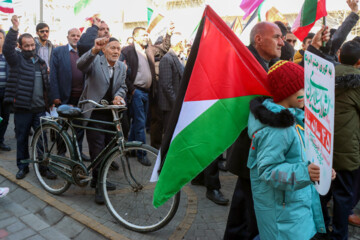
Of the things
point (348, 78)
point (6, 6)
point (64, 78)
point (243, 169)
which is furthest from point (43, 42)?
point (348, 78)

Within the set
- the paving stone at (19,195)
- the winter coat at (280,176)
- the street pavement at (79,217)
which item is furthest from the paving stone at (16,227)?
the winter coat at (280,176)

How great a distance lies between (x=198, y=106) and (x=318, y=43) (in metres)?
2.02

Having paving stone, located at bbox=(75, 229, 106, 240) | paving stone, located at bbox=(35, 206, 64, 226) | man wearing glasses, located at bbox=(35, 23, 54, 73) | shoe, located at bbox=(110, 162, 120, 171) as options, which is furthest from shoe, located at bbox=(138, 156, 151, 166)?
man wearing glasses, located at bbox=(35, 23, 54, 73)

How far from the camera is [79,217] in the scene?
369 centimetres

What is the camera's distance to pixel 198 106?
2.29 metres

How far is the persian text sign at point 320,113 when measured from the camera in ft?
5.13

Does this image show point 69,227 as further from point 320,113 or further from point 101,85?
point 320,113

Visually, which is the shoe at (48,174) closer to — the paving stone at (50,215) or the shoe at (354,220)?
the paving stone at (50,215)

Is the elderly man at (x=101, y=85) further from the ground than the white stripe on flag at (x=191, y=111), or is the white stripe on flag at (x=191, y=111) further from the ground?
the white stripe on flag at (x=191, y=111)

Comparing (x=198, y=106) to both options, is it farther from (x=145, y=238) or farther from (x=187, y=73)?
(x=145, y=238)

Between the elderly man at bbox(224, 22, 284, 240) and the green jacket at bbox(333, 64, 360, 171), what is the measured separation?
87cm

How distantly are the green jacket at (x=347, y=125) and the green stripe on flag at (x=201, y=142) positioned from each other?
1.46m

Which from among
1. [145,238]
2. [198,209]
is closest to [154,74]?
[198,209]

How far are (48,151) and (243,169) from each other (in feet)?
9.52
